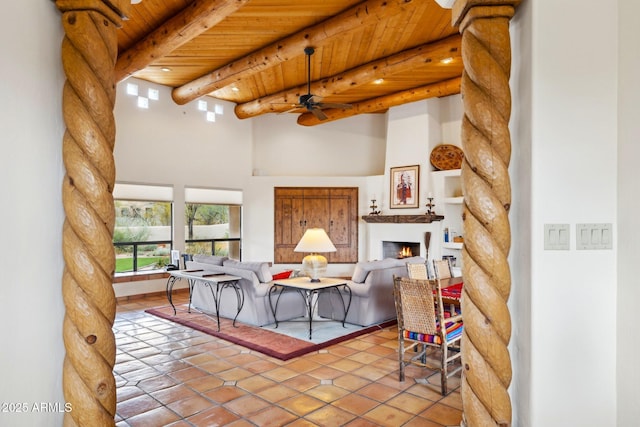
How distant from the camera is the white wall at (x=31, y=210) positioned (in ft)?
4.81

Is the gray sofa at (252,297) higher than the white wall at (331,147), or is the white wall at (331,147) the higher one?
the white wall at (331,147)

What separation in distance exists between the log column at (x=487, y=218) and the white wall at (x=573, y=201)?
0.12 m

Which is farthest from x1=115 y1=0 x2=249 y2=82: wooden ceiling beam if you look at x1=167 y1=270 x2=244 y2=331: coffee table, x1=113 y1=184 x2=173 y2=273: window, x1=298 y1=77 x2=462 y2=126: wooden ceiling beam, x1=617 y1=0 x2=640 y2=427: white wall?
x1=617 y1=0 x2=640 y2=427: white wall

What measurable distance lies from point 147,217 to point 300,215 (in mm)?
3326

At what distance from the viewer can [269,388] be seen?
3.26 meters

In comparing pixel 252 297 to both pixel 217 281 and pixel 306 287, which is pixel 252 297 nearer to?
pixel 217 281

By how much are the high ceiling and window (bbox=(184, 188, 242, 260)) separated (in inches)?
80.1

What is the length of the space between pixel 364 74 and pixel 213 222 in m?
4.46

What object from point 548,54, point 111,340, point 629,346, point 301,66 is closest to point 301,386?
point 111,340

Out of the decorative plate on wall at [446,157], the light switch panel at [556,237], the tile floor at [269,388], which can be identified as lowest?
the tile floor at [269,388]

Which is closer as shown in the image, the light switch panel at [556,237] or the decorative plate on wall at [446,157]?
the light switch panel at [556,237]

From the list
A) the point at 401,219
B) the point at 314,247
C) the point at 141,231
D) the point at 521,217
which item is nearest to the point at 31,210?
the point at 521,217

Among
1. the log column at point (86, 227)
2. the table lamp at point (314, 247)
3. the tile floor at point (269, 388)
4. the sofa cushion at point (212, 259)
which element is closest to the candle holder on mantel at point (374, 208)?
the table lamp at point (314, 247)

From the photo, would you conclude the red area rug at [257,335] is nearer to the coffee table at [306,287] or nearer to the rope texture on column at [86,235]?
the coffee table at [306,287]
